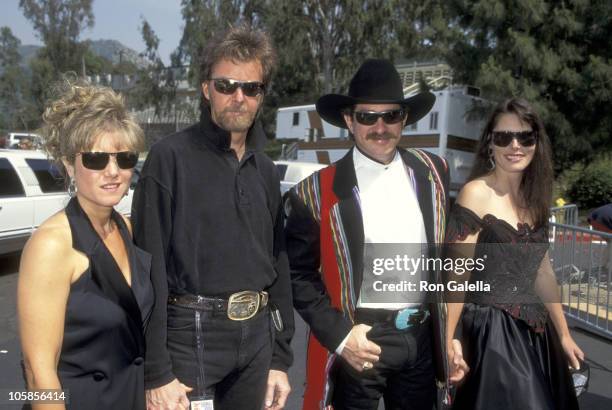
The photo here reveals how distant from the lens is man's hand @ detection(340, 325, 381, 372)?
239 cm

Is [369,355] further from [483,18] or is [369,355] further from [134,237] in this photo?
[483,18]

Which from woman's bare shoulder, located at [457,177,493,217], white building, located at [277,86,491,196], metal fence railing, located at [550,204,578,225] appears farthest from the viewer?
white building, located at [277,86,491,196]

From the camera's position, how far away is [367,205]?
2586 millimetres

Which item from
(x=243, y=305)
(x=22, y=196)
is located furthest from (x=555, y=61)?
(x=243, y=305)

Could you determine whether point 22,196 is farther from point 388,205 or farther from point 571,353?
point 571,353

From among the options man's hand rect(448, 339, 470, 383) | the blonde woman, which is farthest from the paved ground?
the blonde woman

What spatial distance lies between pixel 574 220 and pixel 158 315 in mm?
7182

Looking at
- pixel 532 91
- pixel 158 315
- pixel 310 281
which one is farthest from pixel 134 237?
pixel 532 91

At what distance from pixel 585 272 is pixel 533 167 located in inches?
134

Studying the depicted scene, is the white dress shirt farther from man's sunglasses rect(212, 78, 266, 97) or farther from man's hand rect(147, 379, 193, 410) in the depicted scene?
man's hand rect(147, 379, 193, 410)

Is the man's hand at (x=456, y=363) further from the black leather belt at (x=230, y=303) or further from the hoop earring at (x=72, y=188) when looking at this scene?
the hoop earring at (x=72, y=188)

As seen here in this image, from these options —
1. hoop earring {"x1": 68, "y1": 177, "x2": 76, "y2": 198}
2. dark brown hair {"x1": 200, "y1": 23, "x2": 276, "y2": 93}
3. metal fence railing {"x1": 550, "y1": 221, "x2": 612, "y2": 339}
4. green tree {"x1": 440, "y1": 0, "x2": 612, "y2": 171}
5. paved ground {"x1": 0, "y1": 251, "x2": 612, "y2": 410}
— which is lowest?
paved ground {"x1": 0, "y1": 251, "x2": 612, "y2": 410}

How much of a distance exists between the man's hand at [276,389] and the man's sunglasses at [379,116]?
1150mm

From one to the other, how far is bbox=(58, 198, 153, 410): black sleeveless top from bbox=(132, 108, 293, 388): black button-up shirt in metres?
0.09
